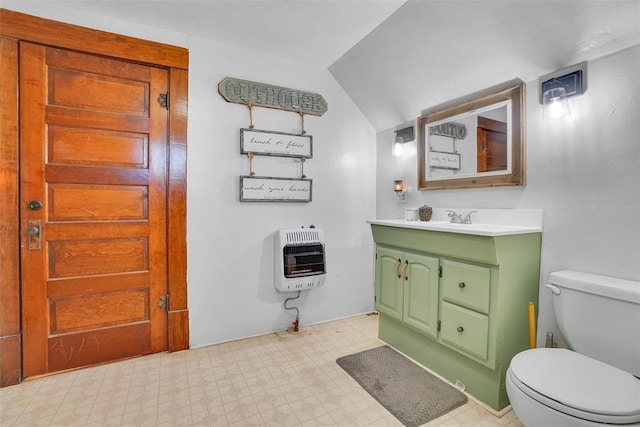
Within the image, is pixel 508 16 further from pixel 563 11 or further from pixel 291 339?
pixel 291 339

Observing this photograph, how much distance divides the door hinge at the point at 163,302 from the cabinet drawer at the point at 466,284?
1.89 meters

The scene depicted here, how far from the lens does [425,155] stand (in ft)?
8.14

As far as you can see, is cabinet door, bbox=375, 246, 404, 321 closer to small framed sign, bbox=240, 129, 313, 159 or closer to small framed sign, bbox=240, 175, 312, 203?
small framed sign, bbox=240, 175, 312, 203

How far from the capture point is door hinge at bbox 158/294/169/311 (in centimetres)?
218

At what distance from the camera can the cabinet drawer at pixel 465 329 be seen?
163 cm

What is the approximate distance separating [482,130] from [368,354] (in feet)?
5.71

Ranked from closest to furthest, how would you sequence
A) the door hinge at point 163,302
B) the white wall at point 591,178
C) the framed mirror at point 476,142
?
the white wall at point 591,178 < the framed mirror at point 476,142 < the door hinge at point 163,302

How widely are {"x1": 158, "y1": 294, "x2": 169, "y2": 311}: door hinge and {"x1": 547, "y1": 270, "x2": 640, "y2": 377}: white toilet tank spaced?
237cm

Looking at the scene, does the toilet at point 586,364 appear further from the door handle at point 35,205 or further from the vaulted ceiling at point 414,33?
the door handle at point 35,205

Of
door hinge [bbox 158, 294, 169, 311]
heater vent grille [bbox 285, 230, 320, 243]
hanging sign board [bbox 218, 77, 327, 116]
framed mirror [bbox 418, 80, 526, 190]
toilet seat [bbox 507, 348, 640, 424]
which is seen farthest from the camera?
heater vent grille [bbox 285, 230, 320, 243]

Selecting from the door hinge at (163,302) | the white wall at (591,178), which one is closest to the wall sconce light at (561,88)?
the white wall at (591,178)

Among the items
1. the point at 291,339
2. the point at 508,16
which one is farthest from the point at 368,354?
the point at 508,16

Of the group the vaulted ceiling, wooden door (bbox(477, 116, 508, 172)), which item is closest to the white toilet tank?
wooden door (bbox(477, 116, 508, 172))

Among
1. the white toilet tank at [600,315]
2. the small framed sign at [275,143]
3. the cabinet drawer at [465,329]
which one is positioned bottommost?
the cabinet drawer at [465,329]
